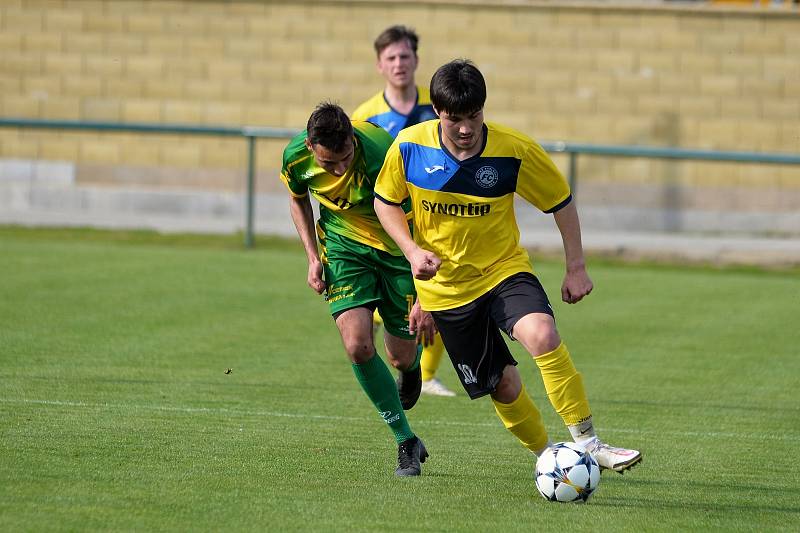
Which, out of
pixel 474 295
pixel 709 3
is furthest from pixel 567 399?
pixel 709 3

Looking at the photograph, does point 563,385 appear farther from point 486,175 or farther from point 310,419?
point 310,419

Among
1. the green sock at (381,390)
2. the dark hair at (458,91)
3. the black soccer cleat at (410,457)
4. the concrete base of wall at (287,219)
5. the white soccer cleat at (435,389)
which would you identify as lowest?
the concrete base of wall at (287,219)

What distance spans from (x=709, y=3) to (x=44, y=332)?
14448 mm

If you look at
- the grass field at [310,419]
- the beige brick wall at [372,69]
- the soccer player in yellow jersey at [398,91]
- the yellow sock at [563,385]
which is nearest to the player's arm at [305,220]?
the grass field at [310,419]

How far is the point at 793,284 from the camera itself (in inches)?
562

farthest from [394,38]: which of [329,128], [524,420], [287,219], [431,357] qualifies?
[287,219]

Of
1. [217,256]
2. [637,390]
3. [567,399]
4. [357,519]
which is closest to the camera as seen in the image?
[357,519]

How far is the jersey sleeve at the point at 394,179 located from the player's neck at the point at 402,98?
312 cm

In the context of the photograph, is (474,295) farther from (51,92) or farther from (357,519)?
(51,92)

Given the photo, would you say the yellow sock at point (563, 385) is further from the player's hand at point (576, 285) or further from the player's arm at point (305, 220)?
the player's arm at point (305, 220)

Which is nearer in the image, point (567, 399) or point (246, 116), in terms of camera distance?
point (567, 399)

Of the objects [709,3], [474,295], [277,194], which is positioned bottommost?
[277,194]

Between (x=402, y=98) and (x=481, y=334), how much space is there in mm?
3470

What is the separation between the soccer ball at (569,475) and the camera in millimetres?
5234
